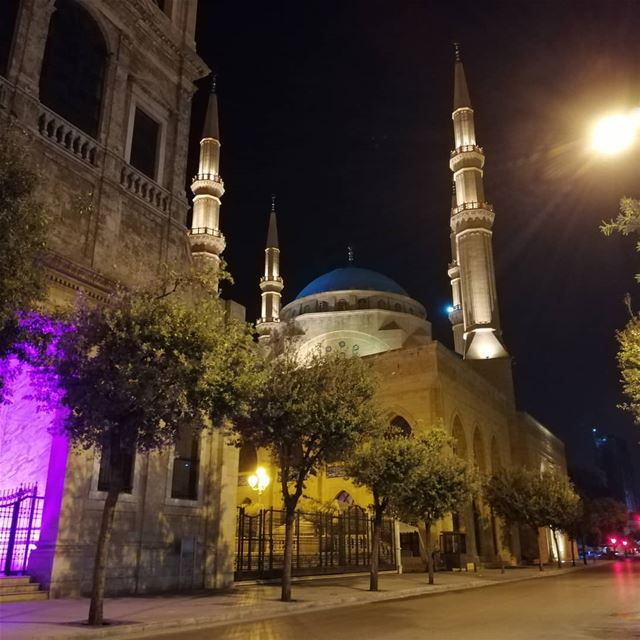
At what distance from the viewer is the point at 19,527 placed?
1274cm

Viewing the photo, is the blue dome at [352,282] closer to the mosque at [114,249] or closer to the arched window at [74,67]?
the mosque at [114,249]

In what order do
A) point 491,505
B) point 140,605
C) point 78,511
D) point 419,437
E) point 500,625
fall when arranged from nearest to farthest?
point 500,625, point 140,605, point 78,511, point 419,437, point 491,505

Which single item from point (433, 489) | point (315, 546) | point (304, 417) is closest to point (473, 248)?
point (315, 546)

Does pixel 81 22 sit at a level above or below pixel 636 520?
above

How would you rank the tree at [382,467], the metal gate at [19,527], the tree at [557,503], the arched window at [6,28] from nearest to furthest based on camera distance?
1. the metal gate at [19,527]
2. the arched window at [6,28]
3. the tree at [382,467]
4. the tree at [557,503]

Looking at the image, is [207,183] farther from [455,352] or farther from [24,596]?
[24,596]

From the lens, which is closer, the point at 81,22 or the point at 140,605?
the point at 140,605

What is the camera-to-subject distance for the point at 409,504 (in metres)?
19.8

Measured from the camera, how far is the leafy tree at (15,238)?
8.57 metres

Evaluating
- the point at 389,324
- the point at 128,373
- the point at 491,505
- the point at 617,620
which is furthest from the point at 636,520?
the point at 128,373

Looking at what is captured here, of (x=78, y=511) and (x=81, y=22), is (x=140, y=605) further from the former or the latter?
(x=81, y=22)

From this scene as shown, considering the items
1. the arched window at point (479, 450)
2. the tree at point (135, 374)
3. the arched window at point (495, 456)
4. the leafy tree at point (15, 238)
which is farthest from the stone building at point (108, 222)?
the arched window at point (495, 456)

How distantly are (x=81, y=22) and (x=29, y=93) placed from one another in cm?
377

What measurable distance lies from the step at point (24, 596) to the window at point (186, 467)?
167 inches
